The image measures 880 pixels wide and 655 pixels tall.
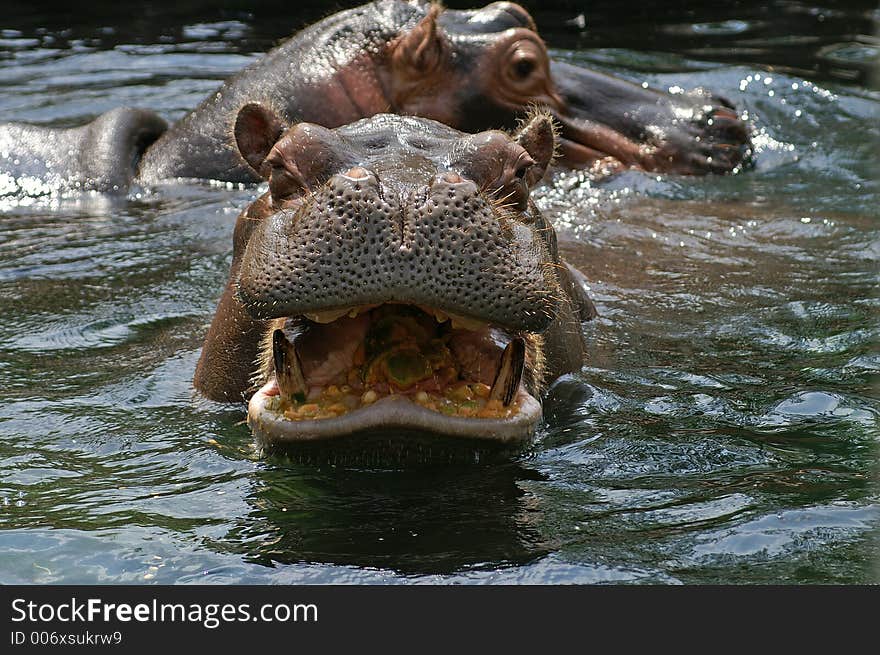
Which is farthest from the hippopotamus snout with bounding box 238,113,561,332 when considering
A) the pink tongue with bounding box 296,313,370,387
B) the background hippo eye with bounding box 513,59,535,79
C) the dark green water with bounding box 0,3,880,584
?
the background hippo eye with bounding box 513,59,535,79

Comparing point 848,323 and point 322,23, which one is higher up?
point 322,23

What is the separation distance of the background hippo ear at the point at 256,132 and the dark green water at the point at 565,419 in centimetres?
87

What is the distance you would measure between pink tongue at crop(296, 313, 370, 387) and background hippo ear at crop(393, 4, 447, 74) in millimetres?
4519

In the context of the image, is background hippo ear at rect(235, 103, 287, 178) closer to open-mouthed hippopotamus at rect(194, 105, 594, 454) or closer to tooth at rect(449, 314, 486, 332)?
open-mouthed hippopotamus at rect(194, 105, 594, 454)

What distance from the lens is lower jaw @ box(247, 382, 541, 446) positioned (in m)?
3.89

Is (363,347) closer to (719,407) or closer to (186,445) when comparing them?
(186,445)

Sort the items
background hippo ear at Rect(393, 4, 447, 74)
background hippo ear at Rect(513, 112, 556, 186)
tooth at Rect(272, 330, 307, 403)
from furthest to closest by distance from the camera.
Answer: background hippo ear at Rect(393, 4, 447, 74) → background hippo ear at Rect(513, 112, 556, 186) → tooth at Rect(272, 330, 307, 403)

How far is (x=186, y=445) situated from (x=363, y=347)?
36.2 inches

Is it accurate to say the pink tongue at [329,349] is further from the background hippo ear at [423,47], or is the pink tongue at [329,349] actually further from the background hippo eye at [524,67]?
the background hippo eye at [524,67]

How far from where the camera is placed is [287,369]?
158 inches

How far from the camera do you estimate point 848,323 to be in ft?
20.6

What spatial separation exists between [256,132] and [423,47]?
12.4ft

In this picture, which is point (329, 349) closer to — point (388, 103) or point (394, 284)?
point (394, 284)
